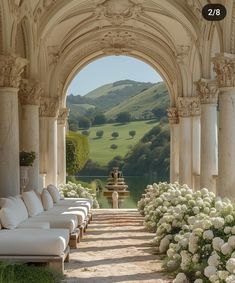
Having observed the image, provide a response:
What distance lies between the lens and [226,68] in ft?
40.9

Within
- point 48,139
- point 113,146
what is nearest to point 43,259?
point 48,139

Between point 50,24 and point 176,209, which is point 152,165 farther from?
point 176,209

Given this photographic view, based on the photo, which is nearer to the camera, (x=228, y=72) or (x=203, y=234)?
(x=203, y=234)

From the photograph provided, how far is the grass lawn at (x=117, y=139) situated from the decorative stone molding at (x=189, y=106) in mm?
60401

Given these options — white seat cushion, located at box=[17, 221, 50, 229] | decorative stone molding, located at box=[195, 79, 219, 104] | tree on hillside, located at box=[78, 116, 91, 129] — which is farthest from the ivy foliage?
tree on hillside, located at box=[78, 116, 91, 129]

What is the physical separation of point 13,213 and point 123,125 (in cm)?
8433

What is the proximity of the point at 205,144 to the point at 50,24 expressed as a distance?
5536 mm

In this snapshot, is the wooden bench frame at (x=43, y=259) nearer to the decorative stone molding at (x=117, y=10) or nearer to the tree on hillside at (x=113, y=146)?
the decorative stone molding at (x=117, y=10)

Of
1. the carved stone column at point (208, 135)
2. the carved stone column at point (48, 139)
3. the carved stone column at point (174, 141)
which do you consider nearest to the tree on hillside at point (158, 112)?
the carved stone column at point (174, 141)

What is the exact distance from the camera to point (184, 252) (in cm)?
681

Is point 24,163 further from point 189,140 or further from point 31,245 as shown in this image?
point 189,140

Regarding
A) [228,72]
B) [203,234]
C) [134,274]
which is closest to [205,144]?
[228,72]

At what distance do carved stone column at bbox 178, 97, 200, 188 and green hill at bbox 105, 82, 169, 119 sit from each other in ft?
231

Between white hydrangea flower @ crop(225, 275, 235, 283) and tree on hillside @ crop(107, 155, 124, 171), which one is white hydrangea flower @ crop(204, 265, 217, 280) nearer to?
white hydrangea flower @ crop(225, 275, 235, 283)
